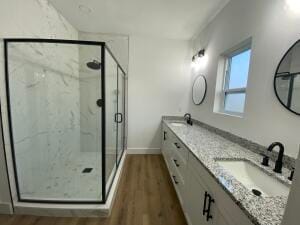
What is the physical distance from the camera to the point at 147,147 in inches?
149

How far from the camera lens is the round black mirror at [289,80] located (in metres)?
1.17

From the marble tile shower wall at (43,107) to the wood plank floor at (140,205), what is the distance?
22.0 inches

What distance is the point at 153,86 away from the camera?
144 inches

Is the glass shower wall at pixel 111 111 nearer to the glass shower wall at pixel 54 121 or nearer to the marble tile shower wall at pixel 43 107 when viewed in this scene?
the glass shower wall at pixel 54 121

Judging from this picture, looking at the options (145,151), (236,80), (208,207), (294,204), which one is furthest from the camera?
(145,151)

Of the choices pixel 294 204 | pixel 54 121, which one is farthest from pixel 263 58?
pixel 54 121

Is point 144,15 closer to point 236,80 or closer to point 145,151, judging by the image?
point 236,80

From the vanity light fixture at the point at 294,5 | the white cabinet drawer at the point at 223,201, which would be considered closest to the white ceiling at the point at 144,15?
the vanity light fixture at the point at 294,5

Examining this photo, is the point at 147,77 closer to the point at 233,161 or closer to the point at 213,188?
the point at 233,161

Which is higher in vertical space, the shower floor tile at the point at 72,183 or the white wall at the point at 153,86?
the white wall at the point at 153,86

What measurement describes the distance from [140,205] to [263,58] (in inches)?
84.6

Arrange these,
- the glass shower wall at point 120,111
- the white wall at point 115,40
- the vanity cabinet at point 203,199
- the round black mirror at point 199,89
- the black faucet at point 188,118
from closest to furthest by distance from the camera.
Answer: the vanity cabinet at point 203,199 → the round black mirror at point 199,89 → the glass shower wall at point 120,111 → the black faucet at point 188,118 → the white wall at point 115,40

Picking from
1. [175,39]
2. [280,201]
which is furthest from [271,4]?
[175,39]

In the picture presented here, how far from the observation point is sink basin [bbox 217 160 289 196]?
106 cm
